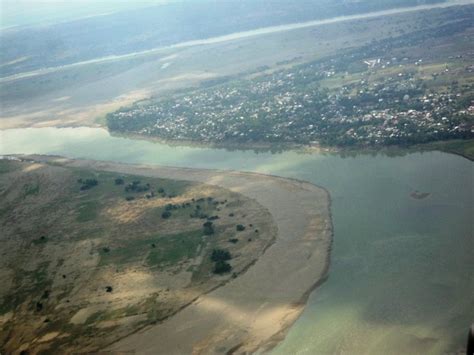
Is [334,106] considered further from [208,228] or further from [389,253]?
[389,253]

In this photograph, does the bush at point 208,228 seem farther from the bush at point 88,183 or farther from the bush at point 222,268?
the bush at point 88,183

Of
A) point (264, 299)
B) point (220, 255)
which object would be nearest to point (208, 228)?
point (220, 255)

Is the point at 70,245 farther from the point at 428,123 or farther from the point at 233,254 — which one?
the point at 428,123

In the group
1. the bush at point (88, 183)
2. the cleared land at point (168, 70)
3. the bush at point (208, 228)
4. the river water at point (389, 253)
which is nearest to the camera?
the river water at point (389, 253)

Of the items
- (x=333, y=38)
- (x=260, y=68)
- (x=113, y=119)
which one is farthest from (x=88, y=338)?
(x=333, y=38)

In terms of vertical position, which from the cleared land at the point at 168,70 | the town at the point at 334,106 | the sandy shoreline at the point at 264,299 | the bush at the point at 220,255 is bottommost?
the sandy shoreline at the point at 264,299

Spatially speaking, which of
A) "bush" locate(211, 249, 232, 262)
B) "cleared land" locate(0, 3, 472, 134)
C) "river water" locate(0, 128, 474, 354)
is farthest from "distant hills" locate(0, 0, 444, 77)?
"bush" locate(211, 249, 232, 262)

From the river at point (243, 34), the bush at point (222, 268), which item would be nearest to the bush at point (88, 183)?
the bush at point (222, 268)
